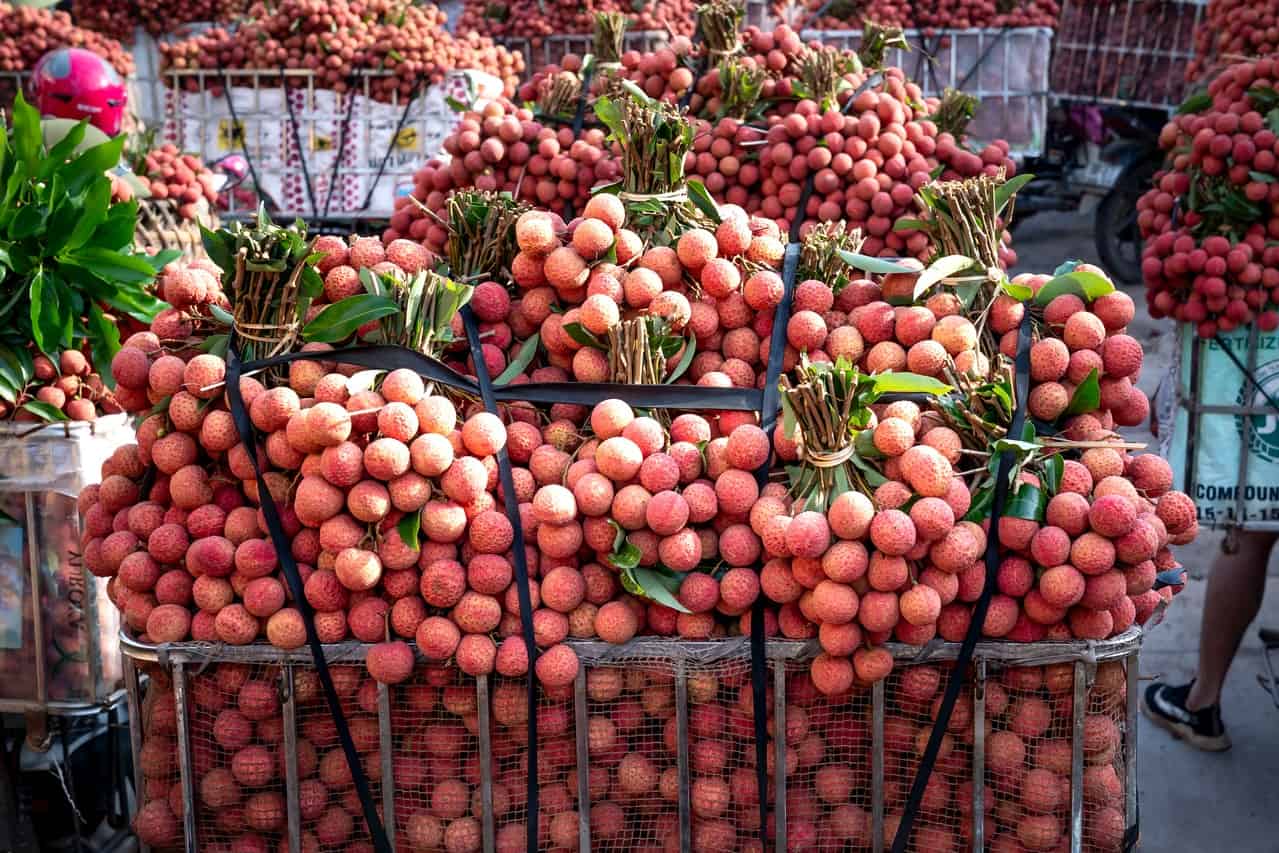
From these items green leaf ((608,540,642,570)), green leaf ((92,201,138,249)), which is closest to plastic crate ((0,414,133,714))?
green leaf ((92,201,138,249))

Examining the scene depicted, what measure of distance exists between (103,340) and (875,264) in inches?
68.4

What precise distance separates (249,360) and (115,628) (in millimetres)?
996

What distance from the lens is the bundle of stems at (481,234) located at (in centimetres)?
201

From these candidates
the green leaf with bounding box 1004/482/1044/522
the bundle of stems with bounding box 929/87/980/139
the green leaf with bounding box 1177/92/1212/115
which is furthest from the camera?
the green leaf with bounding box 1177/92/1212/115

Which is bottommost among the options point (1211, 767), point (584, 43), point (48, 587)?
point (1211, 767)

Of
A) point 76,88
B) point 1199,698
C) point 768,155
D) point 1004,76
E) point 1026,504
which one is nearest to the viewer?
point 1026,504

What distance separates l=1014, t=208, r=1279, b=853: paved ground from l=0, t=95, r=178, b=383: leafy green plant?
8.79ft

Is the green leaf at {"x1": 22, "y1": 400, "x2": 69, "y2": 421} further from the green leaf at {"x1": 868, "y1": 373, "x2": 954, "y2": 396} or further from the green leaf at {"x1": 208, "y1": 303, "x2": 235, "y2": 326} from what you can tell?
the green leaf at {"x1": 868, "y1": 373, "x2": 954, "y2": 396}

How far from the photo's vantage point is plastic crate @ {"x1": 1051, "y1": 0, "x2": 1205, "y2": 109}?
22.6ft

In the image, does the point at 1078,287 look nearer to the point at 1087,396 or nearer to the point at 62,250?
the point at 1087,396

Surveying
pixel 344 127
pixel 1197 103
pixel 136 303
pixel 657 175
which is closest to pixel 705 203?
pixel 657 175

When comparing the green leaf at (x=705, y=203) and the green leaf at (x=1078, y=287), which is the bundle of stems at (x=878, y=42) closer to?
the green leaf at (x=705, y=203)

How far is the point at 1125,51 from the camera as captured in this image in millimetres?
7203

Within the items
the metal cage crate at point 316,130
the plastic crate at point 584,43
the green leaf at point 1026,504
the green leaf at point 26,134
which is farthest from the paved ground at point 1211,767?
the metal cage crate at point 316,130
